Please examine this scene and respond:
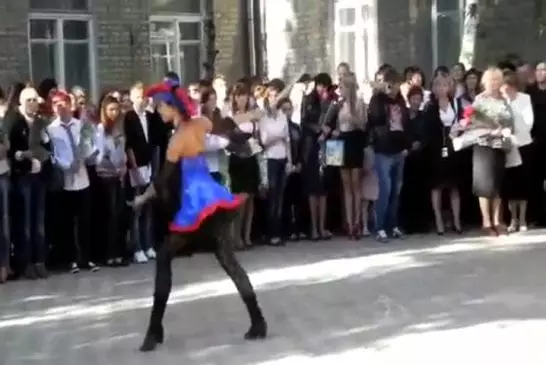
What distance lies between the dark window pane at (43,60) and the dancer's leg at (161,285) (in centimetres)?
1055

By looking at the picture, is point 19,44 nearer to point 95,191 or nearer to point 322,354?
point 95,191

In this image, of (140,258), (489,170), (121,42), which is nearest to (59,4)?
(121,42)

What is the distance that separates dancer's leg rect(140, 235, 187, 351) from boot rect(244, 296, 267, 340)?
2.07 ft

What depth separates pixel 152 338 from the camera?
9.86 metres

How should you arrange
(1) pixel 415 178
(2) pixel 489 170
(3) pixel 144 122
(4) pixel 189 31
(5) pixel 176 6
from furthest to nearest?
(4) pixel 189 31
(5) pixel 176 6
(1) pixel 415 178
(2) pixel 489 170
(3) pixel 144 122

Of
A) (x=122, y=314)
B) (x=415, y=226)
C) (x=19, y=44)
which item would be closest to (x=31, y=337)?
(x=122, y=314)

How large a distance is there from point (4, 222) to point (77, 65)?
7.59m

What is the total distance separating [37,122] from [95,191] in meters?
1.17

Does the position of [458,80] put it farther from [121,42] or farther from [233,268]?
[233,268]

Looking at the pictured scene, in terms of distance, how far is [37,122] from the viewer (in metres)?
13.6

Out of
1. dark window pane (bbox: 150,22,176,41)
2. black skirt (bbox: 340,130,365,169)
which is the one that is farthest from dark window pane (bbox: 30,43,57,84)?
black skirt (bbox: 340,130,365,169)

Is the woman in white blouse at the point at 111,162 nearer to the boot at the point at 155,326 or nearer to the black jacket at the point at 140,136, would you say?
the black jacket at the point at 140,136

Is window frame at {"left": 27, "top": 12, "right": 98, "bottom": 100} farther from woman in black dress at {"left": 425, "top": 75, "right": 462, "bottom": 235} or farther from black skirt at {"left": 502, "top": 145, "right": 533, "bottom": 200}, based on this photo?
black skirt at {"left": 502, "top": 145, "right": 533, "bottom": 200}

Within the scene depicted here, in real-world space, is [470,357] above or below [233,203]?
below
